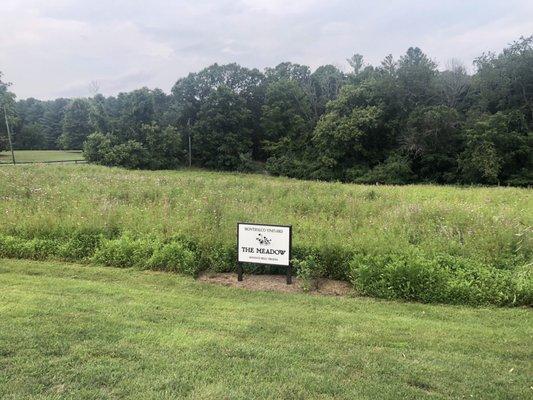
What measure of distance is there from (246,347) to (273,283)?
2.54m

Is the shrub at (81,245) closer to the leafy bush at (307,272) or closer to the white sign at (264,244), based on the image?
the white sign at (264,244)

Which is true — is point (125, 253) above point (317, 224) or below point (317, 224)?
below

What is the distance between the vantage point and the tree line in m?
40.6

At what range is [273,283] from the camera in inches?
251

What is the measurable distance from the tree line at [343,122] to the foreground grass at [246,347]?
37.0 m

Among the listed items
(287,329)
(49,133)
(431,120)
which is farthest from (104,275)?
(49,133)

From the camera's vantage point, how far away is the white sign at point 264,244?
6250 mm

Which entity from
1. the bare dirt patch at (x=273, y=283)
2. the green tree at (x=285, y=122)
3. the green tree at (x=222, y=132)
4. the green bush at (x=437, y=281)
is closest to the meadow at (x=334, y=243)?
the green bush at (x=437, y=281)

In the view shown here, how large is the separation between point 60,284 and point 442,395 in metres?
4.67

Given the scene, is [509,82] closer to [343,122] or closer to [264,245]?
[343,122]

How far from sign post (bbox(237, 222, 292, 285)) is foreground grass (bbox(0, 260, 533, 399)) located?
0.77 metres

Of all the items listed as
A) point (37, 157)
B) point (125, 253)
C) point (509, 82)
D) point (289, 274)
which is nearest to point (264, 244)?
point (289, 274)

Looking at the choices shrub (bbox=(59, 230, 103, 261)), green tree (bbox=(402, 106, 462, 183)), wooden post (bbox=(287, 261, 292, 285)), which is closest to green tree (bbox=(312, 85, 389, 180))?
green tree (bbox=(402, 106, 462, 183))

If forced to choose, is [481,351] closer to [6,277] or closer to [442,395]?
[442,395]
